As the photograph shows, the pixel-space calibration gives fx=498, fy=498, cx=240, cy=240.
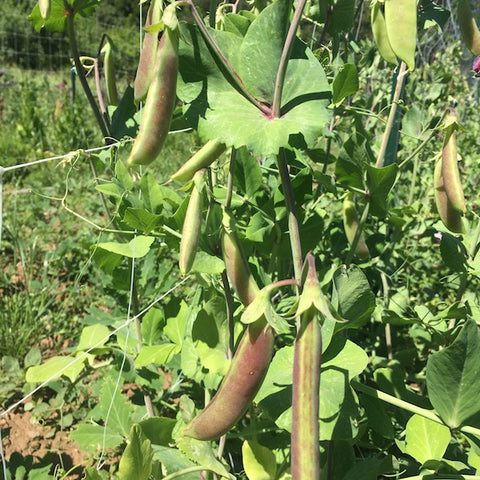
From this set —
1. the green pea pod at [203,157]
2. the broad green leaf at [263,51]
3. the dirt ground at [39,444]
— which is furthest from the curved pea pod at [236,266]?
the dirt ground at [39,444]

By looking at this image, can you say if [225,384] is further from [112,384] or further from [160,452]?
[112,384]

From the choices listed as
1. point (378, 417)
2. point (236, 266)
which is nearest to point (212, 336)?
point (236, 266)

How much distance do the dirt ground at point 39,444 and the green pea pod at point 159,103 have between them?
0.96 metres

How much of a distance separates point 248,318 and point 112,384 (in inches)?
27.5

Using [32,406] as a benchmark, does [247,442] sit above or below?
above

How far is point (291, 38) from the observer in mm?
630

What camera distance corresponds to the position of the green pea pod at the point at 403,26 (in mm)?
647

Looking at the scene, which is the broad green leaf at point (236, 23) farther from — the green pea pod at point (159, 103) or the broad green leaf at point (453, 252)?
the broad green leaf at point (453, 252)

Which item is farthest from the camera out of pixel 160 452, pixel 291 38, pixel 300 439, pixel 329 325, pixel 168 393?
pixel 168 393

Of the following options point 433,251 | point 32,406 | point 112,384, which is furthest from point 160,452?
point 433,251

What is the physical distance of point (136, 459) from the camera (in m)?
0.65

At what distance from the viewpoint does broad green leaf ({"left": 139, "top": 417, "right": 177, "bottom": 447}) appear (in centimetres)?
92

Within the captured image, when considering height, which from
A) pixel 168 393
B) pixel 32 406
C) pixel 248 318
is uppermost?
pixel 248 318

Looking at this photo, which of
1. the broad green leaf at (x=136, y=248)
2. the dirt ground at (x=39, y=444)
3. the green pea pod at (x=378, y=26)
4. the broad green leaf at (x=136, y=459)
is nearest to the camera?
the broad green leaf at (x=136, y=459)
